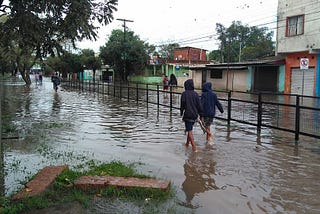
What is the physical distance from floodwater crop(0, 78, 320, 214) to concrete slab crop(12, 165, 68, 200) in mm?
366

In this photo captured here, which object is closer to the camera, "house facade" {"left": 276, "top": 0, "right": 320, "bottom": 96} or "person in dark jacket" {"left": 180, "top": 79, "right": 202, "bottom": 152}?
"person in dark jacket" {"left": 180, "top": 79, "right": 202, "bottom": 152}

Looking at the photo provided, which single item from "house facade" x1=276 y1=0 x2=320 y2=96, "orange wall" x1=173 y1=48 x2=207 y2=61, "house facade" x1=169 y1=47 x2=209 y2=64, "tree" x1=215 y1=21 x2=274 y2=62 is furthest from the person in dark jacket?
"tree" x1=215 y1=21 x2=274 y2=62

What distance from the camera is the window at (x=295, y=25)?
29312mm

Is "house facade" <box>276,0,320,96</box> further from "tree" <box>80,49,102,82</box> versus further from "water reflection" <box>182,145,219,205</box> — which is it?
"tree" <box>80,49,102,82</box>

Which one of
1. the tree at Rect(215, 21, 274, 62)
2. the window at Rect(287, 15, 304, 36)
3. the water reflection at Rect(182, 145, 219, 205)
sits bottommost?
the water reflection at Rect(182, 145, 219, 205)

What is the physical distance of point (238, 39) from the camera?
82.6 meters

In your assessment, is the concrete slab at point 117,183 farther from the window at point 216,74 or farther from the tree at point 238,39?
the tree at point 238,39

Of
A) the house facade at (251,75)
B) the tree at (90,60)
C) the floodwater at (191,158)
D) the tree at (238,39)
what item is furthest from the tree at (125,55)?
the floodwater at (191,158)

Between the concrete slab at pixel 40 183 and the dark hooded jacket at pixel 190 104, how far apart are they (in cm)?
332

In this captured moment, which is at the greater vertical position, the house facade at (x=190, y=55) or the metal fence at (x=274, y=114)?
the house facade at (x=190, y=55)

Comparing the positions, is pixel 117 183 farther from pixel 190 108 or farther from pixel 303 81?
pixel 303 81

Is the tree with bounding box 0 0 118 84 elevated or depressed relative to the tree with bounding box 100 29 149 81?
depressed

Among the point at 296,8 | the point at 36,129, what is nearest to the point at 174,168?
the point at 36,129

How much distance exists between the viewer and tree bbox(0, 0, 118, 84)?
17.0 feet
